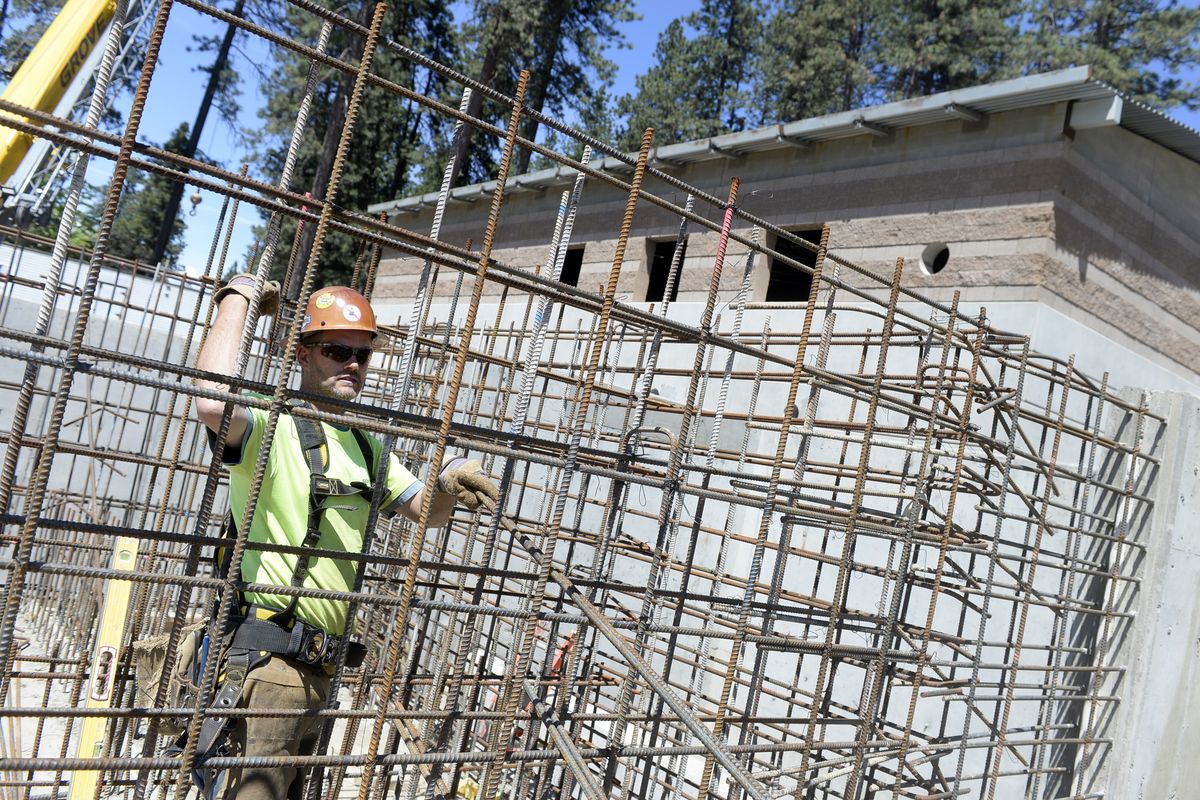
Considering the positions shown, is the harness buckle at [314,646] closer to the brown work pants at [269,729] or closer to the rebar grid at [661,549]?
the brown work pants at [269,729]

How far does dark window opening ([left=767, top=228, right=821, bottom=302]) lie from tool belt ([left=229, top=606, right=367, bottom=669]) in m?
8.87

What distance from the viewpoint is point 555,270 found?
11.0 ft

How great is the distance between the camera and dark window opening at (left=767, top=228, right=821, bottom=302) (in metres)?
11.4

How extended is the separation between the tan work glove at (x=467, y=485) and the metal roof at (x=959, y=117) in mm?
3655

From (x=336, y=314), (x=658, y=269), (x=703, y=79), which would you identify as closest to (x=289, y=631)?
(x=336, y=314)

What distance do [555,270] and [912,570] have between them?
381 centimetres

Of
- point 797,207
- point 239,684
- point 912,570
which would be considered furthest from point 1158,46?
point 239,684

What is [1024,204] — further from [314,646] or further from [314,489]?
[314,646]

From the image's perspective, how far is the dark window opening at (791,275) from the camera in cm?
1142

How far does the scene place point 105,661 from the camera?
4.58 metres

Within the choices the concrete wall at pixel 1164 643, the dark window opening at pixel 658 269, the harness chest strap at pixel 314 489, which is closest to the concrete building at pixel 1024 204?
the concrete wall at pixel 1164 643

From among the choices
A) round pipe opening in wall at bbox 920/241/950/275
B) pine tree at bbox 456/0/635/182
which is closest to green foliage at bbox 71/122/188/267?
pine tree at bbox 456/0/635/182

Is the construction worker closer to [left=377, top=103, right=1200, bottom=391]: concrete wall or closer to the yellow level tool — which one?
the yellow level tool

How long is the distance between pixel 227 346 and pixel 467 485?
1.16m
